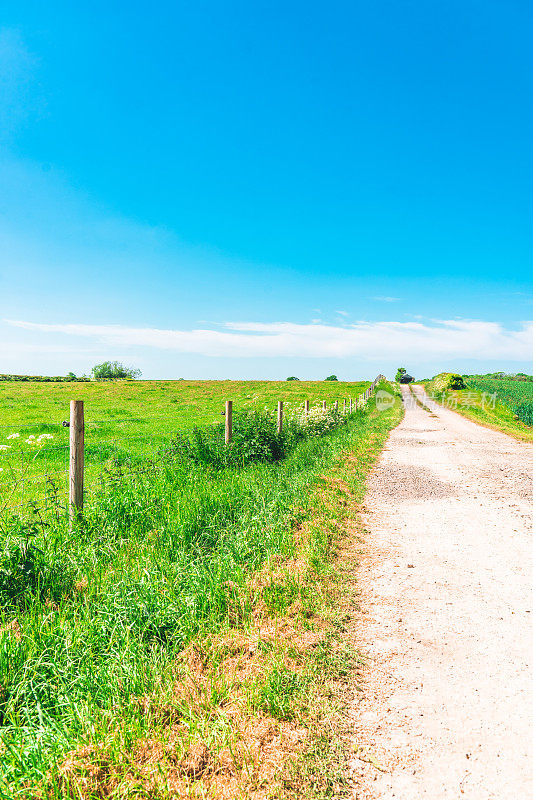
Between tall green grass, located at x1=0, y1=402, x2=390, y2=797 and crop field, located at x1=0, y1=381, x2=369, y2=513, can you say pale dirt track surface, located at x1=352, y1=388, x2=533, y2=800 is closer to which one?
tall green grass, located at x1=0, y1=402, x2=390, y2=797

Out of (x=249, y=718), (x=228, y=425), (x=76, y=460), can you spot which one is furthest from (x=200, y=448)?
(x=249, y=718)

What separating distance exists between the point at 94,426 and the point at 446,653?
17258 millimetres

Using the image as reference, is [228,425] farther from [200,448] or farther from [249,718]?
[249,718]

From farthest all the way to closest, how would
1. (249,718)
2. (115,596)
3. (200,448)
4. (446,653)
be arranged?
(200,448) → (115,596) → (446,653) → (249,718)

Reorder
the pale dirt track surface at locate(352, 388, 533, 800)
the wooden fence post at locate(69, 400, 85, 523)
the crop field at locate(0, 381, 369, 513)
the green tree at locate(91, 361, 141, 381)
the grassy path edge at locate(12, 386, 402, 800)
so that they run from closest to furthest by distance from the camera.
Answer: the grassy path edge at locate(12, 386, 402, 800)
the pale dirt track surface at locate(352, 388, 533, 800)
the wooden fence post at locate(69, 400, 85, 523)
the crop field at locate(0, 381, 369, 513)
the green tree at locate(91, 361, 141, 381)

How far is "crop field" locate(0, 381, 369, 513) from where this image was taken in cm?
753

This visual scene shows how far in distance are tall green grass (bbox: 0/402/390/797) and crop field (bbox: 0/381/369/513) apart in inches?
35.9

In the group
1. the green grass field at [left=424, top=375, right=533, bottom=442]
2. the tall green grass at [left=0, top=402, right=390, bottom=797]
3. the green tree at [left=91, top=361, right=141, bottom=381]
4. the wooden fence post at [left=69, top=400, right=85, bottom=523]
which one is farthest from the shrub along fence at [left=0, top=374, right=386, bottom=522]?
the green tree at [left=91, top=361, right=141, bottom=381]

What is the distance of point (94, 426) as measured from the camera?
706 inches

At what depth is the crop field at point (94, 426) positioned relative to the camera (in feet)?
24.7

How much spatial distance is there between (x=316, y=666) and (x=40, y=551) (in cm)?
261

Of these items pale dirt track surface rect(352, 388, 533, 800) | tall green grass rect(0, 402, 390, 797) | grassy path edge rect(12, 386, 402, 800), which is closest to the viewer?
grassy path edge rect(12, 386, 402, 800)

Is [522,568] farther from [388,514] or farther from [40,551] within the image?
[40,551]

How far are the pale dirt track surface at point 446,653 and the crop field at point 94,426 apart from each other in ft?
11.9
